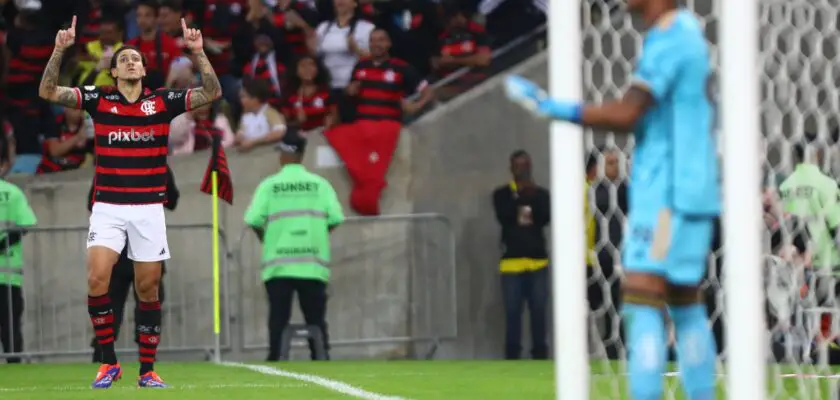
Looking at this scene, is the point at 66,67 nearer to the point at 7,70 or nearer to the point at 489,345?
the point at 7,70

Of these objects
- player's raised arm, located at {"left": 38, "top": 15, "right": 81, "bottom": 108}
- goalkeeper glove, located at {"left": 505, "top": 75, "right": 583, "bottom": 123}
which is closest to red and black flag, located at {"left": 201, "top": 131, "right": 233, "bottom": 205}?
player's raised arm, located at {"left": 38, "top": 15, "right": 81, "bottom": 108}

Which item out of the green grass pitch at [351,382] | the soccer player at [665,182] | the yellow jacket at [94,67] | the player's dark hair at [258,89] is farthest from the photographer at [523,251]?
the soccer player at [665,182]

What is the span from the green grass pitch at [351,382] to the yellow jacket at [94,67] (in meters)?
3.03

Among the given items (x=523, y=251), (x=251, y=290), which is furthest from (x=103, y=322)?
(x=523, y=251)

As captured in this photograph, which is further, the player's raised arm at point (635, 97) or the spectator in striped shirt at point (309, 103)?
the spectator in striped shirt at point (309, 103)

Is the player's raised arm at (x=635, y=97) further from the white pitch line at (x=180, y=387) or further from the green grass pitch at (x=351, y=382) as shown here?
the white pitch line at (x=180, y=387)

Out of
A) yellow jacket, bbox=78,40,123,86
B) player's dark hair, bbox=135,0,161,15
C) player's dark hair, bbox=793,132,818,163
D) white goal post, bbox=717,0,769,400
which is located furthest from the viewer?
player's dark hair, bbox=135,0,161,15

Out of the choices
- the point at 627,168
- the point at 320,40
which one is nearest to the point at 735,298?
the point at 627,168

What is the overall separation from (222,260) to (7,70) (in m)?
3.03

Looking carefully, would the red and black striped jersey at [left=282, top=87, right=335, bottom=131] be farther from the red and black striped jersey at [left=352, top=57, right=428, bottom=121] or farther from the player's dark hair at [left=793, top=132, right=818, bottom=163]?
the player's dark hair at [left=793, top=132, right=818, bottom=163]

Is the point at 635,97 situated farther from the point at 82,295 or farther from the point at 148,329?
the point at 82,295

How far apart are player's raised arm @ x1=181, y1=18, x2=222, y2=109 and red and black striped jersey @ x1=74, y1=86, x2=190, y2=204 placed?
0.20 ft

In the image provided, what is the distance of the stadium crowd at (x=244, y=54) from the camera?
1602 cm

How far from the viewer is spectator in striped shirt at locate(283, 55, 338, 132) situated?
16.2 meters
